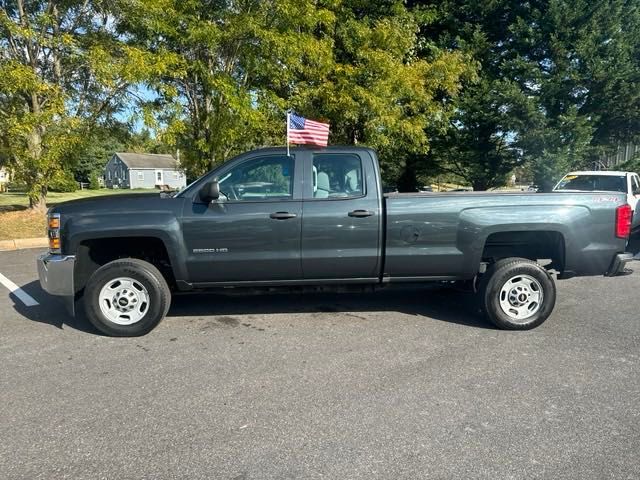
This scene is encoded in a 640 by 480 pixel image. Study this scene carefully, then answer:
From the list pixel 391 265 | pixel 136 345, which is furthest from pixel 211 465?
pixel 391 265

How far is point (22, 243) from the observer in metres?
10.2

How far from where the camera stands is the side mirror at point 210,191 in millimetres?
4562

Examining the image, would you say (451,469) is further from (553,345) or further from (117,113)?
(117,113)

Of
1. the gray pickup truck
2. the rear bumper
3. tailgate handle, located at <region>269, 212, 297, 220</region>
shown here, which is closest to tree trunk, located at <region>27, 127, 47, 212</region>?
the gray pickup truck

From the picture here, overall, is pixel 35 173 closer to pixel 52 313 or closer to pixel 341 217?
pixel 52 313

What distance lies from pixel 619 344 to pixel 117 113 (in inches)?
495

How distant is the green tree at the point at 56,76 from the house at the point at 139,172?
160ft

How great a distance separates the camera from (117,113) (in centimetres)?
1291

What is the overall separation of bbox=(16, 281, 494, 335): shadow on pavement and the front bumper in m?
0.53

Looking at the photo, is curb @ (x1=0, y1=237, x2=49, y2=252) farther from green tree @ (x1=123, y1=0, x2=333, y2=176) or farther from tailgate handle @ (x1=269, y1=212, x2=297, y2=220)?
tailgate handle @ (x1=269, y1=212, x2=297, y2=220)

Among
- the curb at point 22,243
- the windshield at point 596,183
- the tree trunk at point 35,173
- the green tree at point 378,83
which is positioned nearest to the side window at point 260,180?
the green tree at point 378,83

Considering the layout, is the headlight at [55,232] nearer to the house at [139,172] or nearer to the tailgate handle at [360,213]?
the tailgate handle at [360,213]

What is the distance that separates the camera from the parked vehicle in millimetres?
9438

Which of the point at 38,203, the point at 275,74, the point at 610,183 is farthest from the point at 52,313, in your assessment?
the point at 610,183
